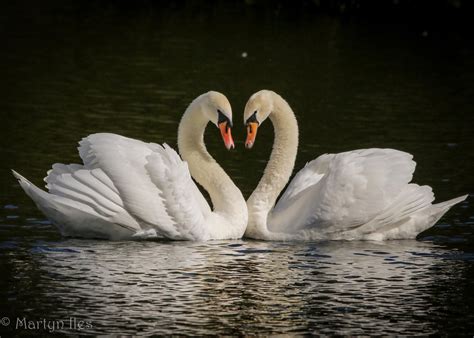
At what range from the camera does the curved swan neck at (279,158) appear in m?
15.9

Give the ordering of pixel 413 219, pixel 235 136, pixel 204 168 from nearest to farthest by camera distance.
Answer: pixel 413 219, pixel 204 168, pixel 235 136

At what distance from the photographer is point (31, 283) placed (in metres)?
12.6

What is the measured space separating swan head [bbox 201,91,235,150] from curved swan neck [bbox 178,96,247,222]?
9 cm

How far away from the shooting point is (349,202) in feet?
49.2

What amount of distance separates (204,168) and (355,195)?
195 centimetres

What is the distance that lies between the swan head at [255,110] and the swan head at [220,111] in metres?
0.25

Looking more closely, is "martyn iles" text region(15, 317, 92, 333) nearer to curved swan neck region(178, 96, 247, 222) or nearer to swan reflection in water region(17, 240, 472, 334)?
swan reflection in water region(17, 240, 472, 334)

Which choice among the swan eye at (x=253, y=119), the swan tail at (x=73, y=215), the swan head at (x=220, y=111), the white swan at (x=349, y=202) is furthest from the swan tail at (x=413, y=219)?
the swan tail at (x=73, y=215)

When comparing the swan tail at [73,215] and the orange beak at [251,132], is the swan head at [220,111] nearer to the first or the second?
the orange beak at [251,132]

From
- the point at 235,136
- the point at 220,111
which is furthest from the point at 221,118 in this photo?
the point at 235,136

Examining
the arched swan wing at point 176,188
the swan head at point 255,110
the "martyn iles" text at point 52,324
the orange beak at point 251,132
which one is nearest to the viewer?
the "martyn iles" text at point 52,324

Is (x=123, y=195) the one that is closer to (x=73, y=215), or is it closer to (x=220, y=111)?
→ (x=73, y=215)

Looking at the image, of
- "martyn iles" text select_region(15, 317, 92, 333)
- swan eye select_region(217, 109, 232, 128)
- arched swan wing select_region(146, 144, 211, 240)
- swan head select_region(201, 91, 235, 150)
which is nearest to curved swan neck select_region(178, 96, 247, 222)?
swan head select_region(201, 91, 235, 150)

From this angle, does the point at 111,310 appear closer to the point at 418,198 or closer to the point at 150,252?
the point at 150,252
